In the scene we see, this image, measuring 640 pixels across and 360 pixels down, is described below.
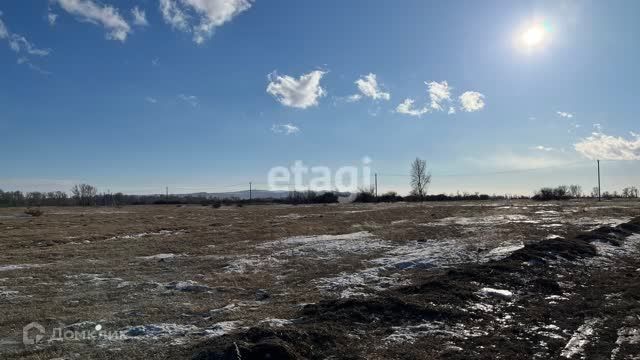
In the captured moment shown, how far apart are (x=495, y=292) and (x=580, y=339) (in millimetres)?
2739

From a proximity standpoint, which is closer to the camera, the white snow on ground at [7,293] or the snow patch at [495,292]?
the snow patch at [495,292]

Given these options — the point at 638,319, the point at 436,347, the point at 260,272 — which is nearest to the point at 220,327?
the point at 436,347

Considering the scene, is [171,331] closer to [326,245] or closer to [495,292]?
[495,292]

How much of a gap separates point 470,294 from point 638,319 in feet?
9.17

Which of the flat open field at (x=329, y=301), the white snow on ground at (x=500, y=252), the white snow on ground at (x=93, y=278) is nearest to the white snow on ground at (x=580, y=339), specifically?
the flat open field at (x=329, y=301)

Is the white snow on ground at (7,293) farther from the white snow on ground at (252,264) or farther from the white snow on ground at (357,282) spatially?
the white snow on ground at (357,282)

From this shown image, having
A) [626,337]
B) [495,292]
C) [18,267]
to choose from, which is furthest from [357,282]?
[18,267]

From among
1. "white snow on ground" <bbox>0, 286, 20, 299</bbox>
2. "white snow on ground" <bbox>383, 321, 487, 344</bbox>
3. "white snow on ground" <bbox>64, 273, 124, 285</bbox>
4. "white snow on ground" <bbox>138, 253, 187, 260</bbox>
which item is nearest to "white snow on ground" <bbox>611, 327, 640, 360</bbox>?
"white snow on ground" <bbox>383, 321, 487, 344</bbox>

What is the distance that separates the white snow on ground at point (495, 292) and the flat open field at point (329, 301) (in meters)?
0.05

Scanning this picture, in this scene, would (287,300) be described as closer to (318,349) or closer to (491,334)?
(318,349)

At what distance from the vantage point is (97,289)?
441 inches

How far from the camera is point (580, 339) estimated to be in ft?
23.9

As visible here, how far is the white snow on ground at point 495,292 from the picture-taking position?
9.86 m

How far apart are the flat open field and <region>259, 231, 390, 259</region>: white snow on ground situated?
0.15m
